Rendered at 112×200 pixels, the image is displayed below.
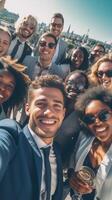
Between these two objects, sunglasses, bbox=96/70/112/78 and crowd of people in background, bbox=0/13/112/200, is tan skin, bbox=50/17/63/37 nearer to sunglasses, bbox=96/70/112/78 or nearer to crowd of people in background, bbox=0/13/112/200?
crowd of people in background, bbox=0/13/112/200

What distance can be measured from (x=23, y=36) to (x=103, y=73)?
230 cm

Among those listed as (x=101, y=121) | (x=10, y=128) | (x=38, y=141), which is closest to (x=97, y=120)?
(x=101, y=121)

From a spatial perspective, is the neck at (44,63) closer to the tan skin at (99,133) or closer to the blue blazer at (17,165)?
the tan skin at (99,133)

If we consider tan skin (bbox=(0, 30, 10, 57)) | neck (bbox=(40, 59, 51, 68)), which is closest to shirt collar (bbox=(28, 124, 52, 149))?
neck (bbox=(40, 59, 51, 68))

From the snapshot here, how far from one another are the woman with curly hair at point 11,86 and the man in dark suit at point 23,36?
7.01ft

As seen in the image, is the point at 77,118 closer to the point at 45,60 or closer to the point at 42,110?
the point at 42,110

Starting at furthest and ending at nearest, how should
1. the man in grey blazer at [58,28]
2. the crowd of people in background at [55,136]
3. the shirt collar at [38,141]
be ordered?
the man in grey blazer at [58,28], the shirt collar at [38,141], the crowd of people in background at [55,136]

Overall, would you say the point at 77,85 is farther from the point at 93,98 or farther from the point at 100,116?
the point at 100,116

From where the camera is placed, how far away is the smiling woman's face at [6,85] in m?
4.09

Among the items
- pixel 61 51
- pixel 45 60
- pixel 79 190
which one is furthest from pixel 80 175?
pixel 61 51

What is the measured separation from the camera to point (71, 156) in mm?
3844

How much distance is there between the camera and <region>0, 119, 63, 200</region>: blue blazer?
7.64 feet

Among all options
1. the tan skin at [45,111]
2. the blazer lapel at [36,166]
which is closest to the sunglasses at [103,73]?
the tan skin at [45,111]

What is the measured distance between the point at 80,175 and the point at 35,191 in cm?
72
